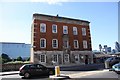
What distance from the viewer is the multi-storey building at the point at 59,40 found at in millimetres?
43875

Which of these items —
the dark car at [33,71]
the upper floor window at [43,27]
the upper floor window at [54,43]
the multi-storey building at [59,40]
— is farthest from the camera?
the upper floor window at [54,43]

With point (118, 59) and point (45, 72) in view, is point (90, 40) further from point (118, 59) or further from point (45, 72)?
point (45, 72)

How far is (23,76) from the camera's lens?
80.3 ft

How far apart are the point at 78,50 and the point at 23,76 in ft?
86.9

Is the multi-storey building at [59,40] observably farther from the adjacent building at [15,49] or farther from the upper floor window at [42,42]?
the adjacent building at [15,49]

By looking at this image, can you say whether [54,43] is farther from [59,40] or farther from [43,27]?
[43,27]

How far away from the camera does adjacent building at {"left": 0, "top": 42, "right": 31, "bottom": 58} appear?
78.2 meters

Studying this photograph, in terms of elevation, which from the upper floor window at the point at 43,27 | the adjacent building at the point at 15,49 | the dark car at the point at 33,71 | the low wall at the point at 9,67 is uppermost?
the upper floor window at the point at 43,27

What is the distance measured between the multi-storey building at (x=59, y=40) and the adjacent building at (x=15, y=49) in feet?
115

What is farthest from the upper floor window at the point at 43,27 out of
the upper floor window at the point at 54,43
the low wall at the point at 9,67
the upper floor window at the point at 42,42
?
the low wall at the point at 9,67

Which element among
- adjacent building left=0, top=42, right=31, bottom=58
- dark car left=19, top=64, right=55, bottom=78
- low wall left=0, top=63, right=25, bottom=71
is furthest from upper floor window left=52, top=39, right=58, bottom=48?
adjacent building left=0, top=42, right=31, bottom=58

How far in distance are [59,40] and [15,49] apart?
37736 mm

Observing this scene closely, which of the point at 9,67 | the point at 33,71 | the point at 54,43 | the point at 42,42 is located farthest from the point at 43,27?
the point at 33,71

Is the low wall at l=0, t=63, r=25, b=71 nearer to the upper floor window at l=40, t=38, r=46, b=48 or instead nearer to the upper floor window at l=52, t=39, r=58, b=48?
the upper floor window at l=40, t=38, r=46, b=48
